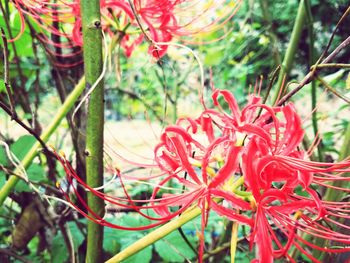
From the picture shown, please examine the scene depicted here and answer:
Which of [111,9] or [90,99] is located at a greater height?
[111,9]

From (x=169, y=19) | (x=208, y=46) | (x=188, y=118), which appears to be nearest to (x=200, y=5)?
(x=169, y=19)

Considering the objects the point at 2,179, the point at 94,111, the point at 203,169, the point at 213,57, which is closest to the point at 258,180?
the point at 203,169

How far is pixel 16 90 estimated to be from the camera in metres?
1.17

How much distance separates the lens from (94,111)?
2.06ft

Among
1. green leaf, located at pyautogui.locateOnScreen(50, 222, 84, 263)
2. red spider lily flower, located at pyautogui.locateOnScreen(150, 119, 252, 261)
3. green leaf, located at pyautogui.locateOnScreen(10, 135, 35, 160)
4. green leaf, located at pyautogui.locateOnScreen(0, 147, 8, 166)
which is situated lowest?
green leaf, located at pyautogui.locateOnScreen(50, 222, 84, 263)

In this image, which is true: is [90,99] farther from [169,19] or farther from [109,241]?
[109,241]

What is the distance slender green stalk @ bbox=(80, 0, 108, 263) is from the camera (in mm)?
623

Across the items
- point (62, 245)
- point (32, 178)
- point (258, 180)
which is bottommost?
point (62, 245)

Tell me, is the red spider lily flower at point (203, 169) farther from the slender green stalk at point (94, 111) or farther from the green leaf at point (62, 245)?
the green leaf at point (62, 245)

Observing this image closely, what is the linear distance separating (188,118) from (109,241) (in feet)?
1.43

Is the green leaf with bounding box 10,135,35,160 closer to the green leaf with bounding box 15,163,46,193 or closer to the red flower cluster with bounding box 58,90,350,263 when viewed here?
the green leaf with bounding box 15,163,46,193

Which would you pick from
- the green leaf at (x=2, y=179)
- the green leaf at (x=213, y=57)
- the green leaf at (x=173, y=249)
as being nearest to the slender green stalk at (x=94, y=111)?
the green leaf at (x=2, y=179)

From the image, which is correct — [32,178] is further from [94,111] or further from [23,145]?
[94,111]

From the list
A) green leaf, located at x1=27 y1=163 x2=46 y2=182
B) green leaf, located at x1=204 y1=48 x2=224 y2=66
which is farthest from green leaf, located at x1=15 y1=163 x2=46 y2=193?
green leaf, located at x1=204 y1=48 x2=224 y2=66
